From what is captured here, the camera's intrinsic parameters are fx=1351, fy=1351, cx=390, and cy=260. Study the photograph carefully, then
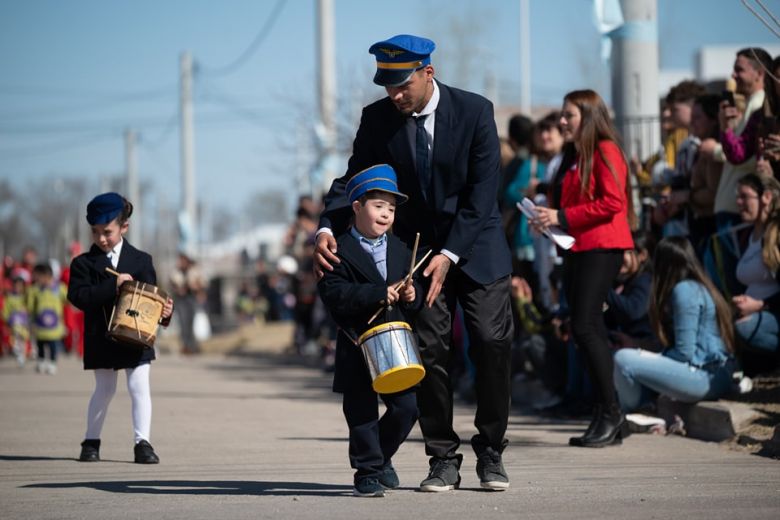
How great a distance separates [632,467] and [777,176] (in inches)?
143

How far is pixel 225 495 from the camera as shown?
22.9ft

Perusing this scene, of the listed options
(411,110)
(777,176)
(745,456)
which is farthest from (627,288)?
(411,110)

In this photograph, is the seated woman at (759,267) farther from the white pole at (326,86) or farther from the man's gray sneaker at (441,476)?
the white pole at (326,86)

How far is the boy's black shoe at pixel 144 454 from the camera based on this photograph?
8.58 meters

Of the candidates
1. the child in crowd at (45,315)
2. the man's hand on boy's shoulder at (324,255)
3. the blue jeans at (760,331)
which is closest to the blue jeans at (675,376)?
the blue jeans at (760,331)

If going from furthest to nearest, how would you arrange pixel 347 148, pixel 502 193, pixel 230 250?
pixel 230 250 < pixel 347 148 < pixel 502 193

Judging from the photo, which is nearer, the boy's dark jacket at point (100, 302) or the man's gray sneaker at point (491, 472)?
the man's gray sneaker at point (491, 472)

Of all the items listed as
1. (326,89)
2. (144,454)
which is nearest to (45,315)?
(326,89)

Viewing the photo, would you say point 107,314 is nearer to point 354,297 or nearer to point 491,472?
point 354,297

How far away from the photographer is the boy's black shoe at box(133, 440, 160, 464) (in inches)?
338

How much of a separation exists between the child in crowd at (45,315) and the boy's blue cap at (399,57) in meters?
15.1

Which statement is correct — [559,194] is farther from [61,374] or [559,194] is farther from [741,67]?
[61,374]

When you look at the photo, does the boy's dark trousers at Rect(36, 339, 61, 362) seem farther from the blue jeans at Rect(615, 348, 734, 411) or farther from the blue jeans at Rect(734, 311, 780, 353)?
the blue jeans at Rect(734, 311, 780, 353)

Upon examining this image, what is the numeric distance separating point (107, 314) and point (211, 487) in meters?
1.95
